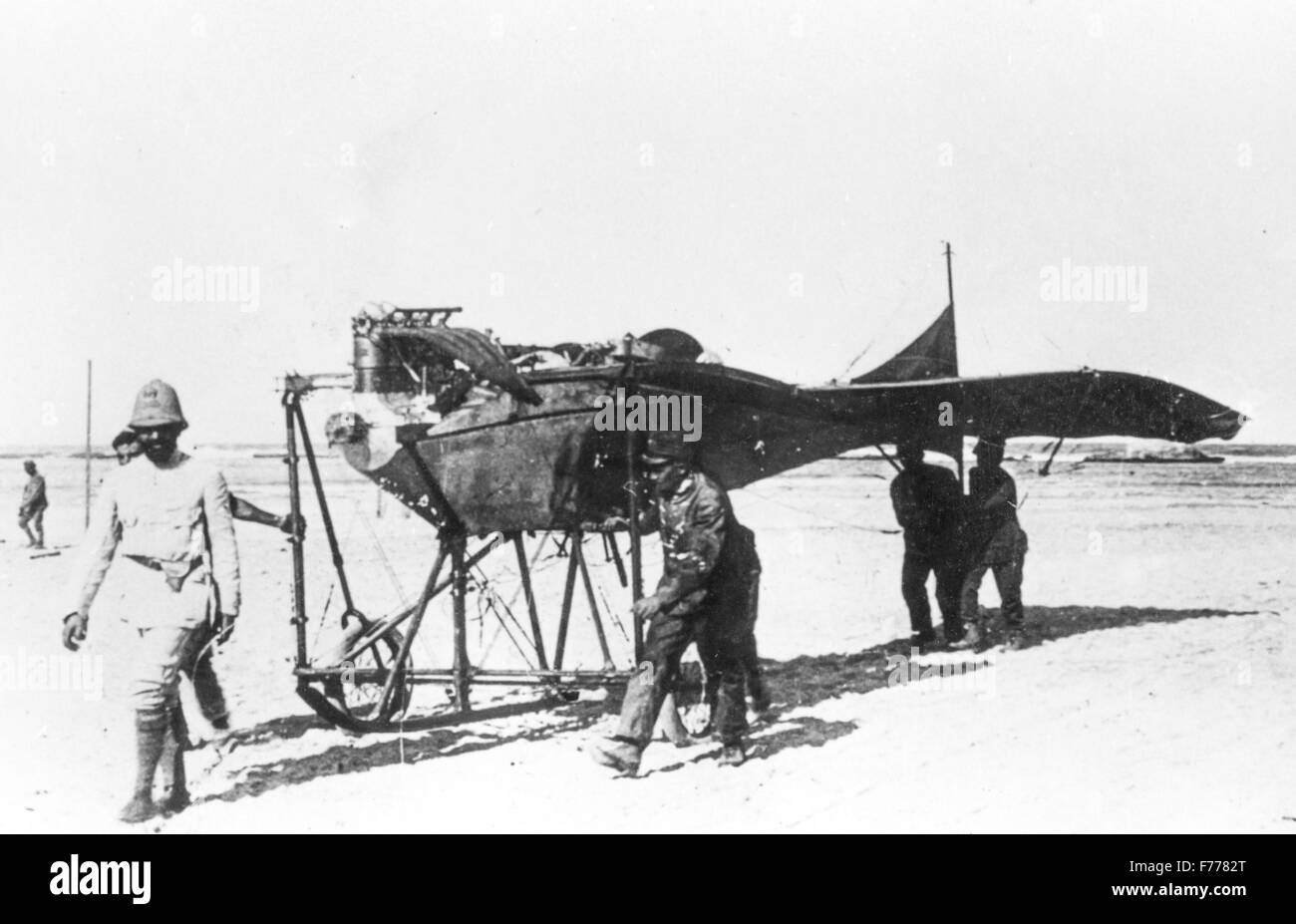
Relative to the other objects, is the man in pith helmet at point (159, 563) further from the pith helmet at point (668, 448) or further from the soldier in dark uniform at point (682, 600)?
the pith helmet at point (668, 448)

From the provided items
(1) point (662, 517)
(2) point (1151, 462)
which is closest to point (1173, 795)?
(1) point (662, 517)

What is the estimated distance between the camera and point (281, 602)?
14.3 m

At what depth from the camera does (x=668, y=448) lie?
273 inches

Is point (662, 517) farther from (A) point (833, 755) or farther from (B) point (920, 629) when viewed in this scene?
(B) point (920, 629)

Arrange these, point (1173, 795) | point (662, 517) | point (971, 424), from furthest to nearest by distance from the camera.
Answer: point (971, 424) < point (662, 517) < point (1173, 795)

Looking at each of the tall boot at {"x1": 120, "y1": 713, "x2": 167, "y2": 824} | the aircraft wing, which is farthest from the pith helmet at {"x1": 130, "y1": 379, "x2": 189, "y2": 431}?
the aircraft wing

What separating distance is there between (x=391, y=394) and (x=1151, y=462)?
167 ft

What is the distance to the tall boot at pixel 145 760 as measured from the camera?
6059 millimetres

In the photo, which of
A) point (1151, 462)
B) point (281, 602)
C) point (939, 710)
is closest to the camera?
point (939, 710)

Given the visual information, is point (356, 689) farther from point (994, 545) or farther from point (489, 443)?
point (994, 545)

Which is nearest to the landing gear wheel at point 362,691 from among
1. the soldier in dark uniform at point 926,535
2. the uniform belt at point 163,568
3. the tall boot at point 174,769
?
the tall boot at point 174,769

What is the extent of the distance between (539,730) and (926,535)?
5.02m

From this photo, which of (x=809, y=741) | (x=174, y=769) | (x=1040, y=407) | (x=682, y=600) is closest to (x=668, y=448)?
(x=682, y=600)
